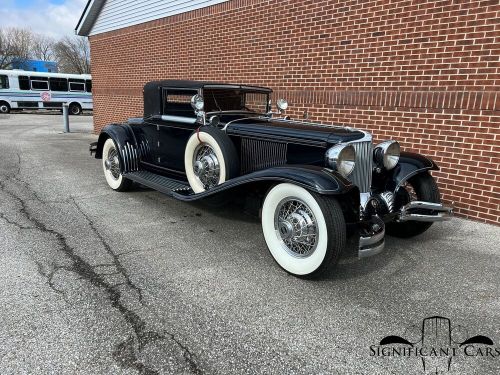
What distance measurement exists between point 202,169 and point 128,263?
1347 millimetres

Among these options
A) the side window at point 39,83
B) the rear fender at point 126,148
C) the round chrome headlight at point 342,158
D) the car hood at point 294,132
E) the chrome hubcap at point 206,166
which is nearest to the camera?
the round chrome headlight at point 342,158

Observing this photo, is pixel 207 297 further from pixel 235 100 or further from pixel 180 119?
pixel 235 100

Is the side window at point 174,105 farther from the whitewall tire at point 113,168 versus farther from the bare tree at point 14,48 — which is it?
the bare tree at point 14,48

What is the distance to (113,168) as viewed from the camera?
5867mm

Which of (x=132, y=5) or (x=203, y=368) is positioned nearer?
(x=203, y=368)

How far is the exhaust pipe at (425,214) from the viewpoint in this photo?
3510mm

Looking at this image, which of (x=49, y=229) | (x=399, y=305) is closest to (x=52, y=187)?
(x=49, y=229)

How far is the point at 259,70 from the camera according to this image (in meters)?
7.30

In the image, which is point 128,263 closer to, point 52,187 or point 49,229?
point 49,229

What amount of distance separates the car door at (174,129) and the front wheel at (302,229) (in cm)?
185

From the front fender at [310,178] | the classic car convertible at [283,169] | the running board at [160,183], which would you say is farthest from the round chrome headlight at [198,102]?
the front fender at [310,178]

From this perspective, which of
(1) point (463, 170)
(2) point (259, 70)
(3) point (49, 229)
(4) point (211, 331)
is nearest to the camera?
(4) point (211, 331)

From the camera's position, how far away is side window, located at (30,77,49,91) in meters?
21.9

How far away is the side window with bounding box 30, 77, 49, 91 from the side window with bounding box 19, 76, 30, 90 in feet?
0.67
